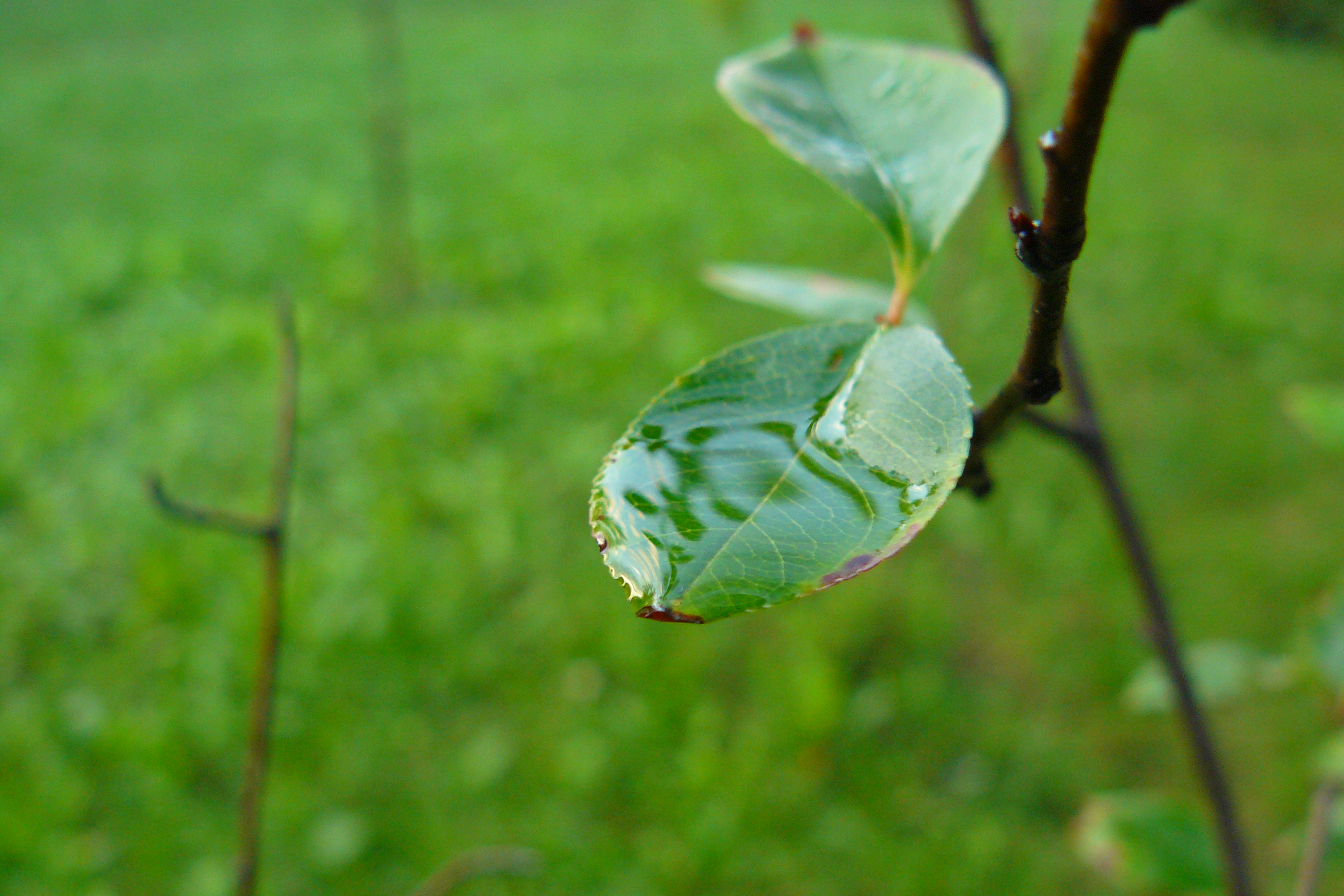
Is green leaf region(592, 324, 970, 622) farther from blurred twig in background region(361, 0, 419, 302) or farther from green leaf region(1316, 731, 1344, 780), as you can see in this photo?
blurred twig in background region(361, 0, 419, 302)

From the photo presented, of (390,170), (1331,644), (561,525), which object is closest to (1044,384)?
(1331,644)

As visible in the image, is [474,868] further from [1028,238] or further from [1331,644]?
[1331,644]

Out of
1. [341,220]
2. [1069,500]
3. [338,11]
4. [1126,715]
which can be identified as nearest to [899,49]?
[1126,715]

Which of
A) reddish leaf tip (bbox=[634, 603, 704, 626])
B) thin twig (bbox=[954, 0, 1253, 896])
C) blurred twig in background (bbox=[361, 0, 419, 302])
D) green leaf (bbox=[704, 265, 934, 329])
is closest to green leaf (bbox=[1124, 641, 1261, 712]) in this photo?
thin twig (bbox=[954, 0, 1253, 896])

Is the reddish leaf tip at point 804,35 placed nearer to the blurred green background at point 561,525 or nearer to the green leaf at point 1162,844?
the blurred green background at point 561,525

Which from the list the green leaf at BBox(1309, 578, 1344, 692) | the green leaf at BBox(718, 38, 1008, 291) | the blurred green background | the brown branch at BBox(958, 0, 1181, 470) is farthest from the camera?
the blurred green background

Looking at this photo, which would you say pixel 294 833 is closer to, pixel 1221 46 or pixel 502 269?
pixel 502 269

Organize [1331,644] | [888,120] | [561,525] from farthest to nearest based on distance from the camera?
[561,525] < [1331,644] < [888,120]
